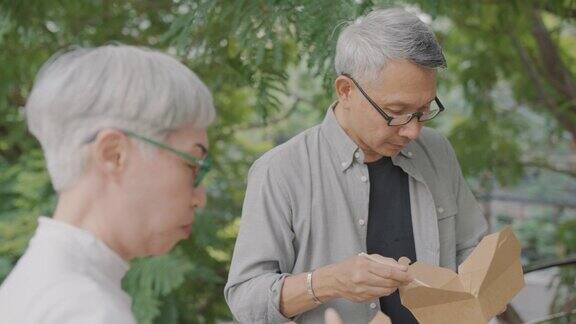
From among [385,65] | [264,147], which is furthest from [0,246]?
→ [385,65]

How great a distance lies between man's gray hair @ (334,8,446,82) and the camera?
5.81 ft

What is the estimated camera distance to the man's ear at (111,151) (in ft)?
3.97

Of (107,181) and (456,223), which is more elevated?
(107,181)

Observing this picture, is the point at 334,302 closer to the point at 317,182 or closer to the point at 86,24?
the point at 317,182

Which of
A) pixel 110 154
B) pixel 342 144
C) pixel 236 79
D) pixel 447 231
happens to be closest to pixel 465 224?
pixel 447 231

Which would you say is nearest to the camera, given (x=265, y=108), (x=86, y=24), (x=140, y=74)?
(x=140, y=74)

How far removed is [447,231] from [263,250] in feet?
1.59

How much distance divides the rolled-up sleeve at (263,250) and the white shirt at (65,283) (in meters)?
0.63

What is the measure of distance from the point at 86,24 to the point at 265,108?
1289mm

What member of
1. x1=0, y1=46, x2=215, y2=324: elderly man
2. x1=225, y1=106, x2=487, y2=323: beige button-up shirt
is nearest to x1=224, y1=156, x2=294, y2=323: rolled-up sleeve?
x1=225, y1=106, x2=487, y2=323: beige button-up shirt

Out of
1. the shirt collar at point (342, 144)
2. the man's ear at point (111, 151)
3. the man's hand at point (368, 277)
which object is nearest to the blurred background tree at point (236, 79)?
the shirt collar at point (342, 144)

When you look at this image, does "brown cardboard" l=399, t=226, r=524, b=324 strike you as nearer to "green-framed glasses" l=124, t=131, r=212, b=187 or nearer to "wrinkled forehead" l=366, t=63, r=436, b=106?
"wrinkled forehead" l=366, t=63, r=436, b=106

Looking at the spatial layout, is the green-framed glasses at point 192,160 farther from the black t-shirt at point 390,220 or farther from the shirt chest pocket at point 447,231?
the shirt chest pocket at point 447,231

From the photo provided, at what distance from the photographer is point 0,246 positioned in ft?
12.9
